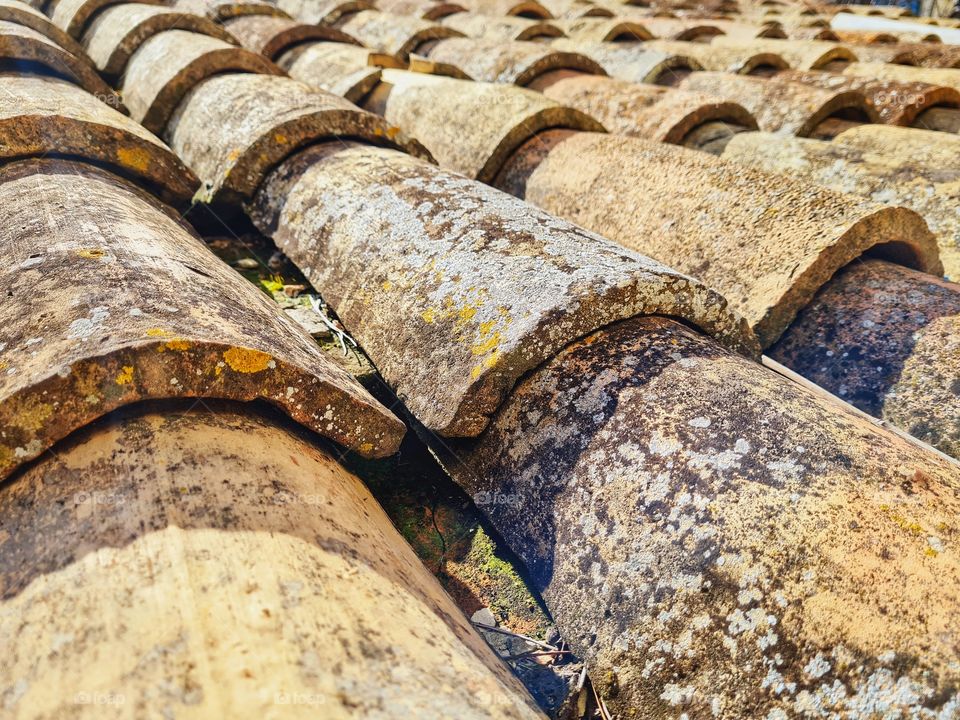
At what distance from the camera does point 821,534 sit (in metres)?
1.34

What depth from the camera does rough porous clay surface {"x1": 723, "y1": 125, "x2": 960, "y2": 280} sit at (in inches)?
112

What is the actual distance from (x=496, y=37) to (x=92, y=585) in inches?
252

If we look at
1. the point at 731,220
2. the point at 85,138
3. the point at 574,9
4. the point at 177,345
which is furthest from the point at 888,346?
the point at 574,9

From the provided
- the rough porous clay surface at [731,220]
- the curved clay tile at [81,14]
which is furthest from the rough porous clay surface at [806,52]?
the curved clay tile at [81,14]

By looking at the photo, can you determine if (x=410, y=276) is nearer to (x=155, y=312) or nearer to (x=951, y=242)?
(x=155, y=312)

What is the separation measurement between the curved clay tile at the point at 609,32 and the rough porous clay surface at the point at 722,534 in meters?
5.03

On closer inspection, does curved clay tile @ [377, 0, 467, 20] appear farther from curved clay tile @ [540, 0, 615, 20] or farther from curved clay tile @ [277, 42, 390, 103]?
Answer: curved clay tile @ [277, 42, 390, 103]

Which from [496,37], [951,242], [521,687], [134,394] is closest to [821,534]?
[521,687]

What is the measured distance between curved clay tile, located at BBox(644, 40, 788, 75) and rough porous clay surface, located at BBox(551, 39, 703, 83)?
172 mm

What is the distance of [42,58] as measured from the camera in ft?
11.3

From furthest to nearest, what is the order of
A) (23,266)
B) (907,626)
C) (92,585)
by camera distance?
1. (23,266)
2. (907,626)
3. (92,585)

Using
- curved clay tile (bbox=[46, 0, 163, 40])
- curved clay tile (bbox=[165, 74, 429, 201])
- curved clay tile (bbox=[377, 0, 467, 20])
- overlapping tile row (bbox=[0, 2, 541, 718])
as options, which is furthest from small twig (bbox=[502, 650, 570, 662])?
curved clay tile (bbox=[377, 0, 467, 20])

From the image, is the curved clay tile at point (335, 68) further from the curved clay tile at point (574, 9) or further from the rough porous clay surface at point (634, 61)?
the curved clay tile at point (574, 9)

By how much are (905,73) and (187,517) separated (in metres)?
6.00
